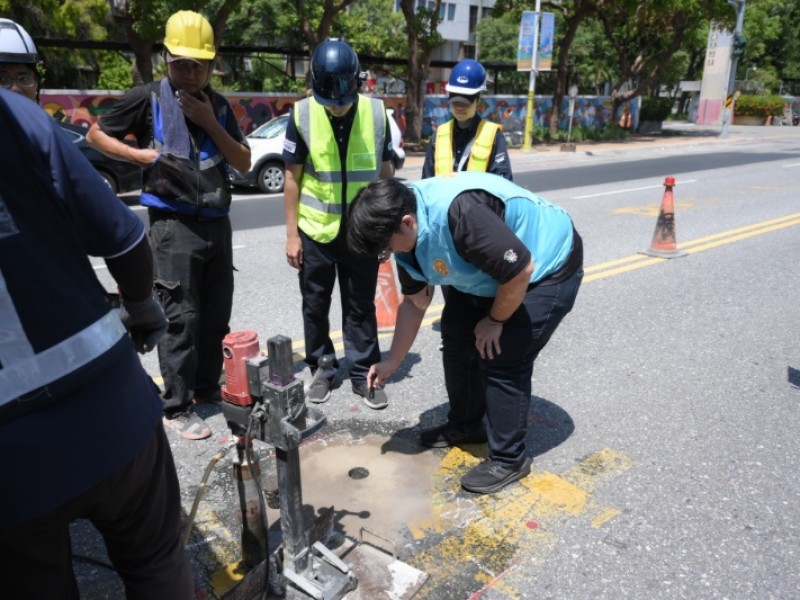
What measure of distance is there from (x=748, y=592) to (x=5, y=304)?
255 centimetres

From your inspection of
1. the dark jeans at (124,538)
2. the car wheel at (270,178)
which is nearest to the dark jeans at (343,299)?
the dark jeans at (124,538)

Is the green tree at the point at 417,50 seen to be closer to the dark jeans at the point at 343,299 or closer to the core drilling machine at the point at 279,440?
the dark jeans at the point at 343,299

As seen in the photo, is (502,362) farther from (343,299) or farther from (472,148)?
(472,148)

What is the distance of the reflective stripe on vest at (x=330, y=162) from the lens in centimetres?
356

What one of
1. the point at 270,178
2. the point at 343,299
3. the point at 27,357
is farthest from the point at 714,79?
the point at 27,357

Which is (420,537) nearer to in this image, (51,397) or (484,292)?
(484,292)

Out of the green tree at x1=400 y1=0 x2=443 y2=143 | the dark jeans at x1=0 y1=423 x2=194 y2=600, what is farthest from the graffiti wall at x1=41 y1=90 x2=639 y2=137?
the dark jeans at x1=0 y1=423 x2=194 y2=600

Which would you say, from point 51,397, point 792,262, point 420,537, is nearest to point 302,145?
point 420,537

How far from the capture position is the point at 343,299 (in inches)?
153

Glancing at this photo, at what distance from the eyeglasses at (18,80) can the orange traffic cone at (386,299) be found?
2.57 meters

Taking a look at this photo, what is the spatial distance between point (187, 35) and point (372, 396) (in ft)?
6.85

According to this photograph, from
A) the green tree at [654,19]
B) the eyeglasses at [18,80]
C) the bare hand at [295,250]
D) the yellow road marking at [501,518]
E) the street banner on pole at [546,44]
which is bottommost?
the yellow road marking at [501,518]

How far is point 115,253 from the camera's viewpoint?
1610mm

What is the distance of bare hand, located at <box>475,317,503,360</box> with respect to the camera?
9.16 ft
